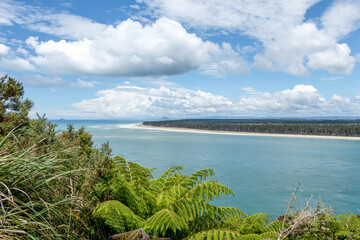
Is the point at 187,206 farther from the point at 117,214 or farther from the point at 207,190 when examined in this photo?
the point at 117,214

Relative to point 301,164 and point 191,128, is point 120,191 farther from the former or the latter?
point 191,128

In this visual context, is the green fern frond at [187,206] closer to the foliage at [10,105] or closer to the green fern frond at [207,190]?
the green fern frond at [207,190]

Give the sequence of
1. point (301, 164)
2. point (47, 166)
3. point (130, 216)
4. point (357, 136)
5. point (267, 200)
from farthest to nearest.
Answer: point (357, 136) → point (301, 164) → point (267, 200) → point (130, 216) → point (47, 166)

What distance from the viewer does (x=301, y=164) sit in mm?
38469

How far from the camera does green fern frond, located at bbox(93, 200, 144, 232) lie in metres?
3.30

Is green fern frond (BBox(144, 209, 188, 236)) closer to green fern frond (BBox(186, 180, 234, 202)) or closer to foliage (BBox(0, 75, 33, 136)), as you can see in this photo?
green fern frond (BBox(186, 180, 234, 202))

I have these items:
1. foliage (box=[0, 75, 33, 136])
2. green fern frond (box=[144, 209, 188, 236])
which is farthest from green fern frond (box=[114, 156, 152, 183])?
foliage (box=[0, 75, 33, 136])

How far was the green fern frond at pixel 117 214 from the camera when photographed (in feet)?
10.8

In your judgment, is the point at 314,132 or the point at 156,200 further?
the point at 314,132

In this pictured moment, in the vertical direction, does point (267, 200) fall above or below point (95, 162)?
below

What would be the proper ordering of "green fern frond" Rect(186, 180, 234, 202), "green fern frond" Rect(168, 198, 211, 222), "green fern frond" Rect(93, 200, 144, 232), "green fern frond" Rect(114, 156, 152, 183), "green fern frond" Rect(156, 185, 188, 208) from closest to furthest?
"green fern frond" Rect(93, 200, 144, 232)
"green fern frond" Rect(168, 198, 211, 222)
"green fern frond" Rect(156, 185, 188, 208)
"green fern frond" Rect(186, 180, 234, 202)
"green fern frond" Rect(114, 156, 152, 183)

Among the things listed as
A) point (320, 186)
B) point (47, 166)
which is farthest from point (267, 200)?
point (47, 166)

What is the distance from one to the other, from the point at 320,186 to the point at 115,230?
2749 centimetres

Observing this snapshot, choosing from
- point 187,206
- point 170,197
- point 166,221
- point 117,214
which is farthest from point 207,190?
point 117,214
